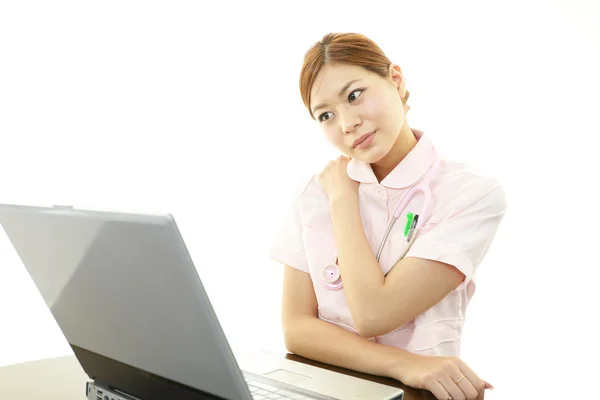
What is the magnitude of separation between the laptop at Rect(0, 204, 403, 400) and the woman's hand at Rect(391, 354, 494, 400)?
0.10 metres

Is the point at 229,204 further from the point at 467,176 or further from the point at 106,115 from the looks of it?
the point at 467,176

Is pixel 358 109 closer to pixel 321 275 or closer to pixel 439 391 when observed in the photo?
pixel 321 275

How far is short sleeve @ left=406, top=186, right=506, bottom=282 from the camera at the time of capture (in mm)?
1237

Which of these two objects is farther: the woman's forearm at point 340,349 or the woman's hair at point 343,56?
the woman's hair at point 343,56

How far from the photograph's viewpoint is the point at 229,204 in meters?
2.96

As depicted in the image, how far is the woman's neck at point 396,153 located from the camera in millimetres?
1460

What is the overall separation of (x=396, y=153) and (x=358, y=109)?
0.17m

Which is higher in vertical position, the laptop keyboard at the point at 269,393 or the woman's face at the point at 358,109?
the woman's face at the point at 358,109

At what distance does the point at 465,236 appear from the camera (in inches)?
49.8

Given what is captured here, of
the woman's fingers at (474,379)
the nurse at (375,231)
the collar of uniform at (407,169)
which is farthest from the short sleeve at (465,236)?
the woman's fingers at (474,379)

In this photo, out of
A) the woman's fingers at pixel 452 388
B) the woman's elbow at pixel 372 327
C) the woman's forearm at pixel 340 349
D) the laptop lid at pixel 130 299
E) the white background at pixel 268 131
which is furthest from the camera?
the white background at pixel 268 131

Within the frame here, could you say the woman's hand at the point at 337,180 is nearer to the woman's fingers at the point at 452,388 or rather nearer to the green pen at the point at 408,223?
the green pen at the point at 408,223

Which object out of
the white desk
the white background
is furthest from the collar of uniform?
the white background

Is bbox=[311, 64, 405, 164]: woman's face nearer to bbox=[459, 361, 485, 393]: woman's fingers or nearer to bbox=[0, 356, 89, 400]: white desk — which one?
bbox=[459, 361, 485, 393]: woman's fingers
